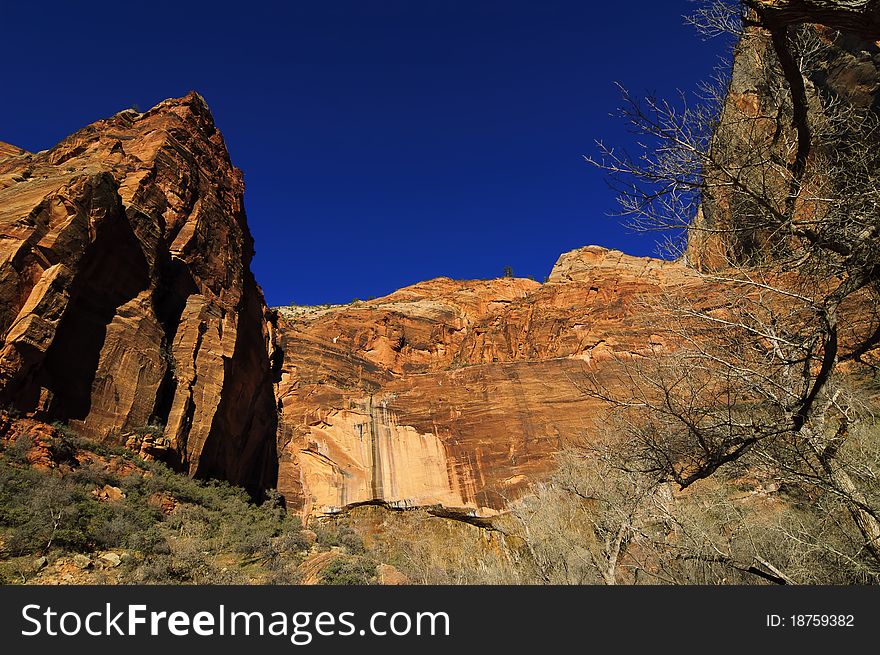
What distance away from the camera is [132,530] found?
33.2 ft

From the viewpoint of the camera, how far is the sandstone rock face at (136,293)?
13.1 meters

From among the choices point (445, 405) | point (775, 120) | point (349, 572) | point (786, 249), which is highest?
point (445, 405)

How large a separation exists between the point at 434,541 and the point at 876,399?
2510cm

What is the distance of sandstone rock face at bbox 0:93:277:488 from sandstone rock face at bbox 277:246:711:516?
8.67 metres

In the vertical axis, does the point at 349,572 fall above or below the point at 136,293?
below

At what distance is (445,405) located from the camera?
127 ft

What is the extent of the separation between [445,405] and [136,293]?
2588 centimetres

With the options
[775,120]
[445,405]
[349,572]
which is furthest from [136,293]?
[445,405]

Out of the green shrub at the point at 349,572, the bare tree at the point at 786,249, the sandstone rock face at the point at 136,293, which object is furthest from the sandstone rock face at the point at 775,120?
the sandstone rock face at the point at 136,293

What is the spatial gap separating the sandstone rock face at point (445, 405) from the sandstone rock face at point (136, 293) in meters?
8.67

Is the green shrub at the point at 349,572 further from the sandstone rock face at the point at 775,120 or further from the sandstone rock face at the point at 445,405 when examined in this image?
the sandstone rock face at the point at 445,405

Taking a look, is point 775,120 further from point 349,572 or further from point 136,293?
point 136,293

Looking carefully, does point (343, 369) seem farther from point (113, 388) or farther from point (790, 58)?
point (790, 58)

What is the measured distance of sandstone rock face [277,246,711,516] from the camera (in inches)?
1346
